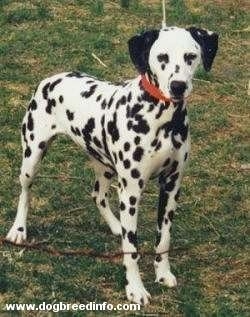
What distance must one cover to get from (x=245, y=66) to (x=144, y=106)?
6471mm

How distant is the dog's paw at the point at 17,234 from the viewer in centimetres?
755

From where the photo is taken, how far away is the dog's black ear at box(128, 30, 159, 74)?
20.2 feet

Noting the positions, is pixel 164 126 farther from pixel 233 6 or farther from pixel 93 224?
pixel 233 6

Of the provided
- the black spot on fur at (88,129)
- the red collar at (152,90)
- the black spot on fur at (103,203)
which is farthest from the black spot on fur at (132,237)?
the black spot on fur at (103,203)

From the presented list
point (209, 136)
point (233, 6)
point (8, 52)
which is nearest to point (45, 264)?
point (209, 136)

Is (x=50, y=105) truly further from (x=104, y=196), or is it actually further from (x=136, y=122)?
(x=136, y=122)

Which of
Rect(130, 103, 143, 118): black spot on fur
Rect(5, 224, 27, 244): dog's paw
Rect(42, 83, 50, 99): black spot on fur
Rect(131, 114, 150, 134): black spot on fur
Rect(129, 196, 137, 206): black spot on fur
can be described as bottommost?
Rect(5, 224, 27, 244): dog's paw

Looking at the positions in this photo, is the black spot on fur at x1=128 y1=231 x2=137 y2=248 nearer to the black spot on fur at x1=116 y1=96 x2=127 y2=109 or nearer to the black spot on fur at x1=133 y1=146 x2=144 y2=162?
the black spot on fur at x1=133 y1=146 x2=144 y2=162

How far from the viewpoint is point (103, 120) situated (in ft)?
22.1

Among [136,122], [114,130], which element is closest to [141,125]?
[136,122]

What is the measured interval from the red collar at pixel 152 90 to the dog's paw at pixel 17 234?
206 cm

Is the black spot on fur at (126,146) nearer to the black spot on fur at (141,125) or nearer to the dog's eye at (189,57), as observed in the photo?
the black spot on fur at (141,125)

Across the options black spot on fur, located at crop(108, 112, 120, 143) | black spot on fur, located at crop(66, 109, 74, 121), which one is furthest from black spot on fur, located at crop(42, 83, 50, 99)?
black spot on fur, located at crop(108, 112, 120, 143)

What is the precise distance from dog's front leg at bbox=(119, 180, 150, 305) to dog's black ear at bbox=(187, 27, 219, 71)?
3.75 ft
